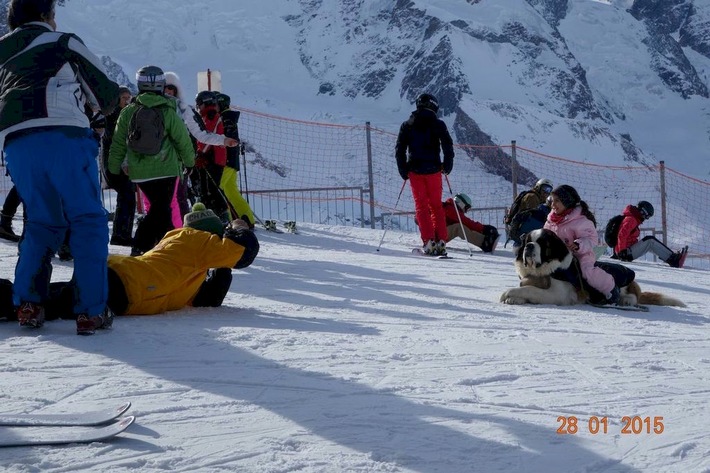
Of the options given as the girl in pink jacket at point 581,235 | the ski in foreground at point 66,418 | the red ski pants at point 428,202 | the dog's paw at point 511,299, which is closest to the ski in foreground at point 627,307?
the girl in pink jacket at point 581,235

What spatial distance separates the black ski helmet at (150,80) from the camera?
585 cm

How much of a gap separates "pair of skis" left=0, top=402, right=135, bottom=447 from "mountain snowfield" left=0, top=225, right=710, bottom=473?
0.11ft

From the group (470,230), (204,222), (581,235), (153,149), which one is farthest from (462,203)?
(204,222)

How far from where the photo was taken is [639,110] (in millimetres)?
90875

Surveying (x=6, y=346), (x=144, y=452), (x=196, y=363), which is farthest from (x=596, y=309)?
(x=144, y=452)

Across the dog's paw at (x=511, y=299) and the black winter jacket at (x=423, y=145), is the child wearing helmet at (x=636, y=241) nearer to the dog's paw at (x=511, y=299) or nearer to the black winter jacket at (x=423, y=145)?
the black winter jacket at (x=423, y=145)

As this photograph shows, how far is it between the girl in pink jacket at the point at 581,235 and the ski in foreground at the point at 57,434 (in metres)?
3.83

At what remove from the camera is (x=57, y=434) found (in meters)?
2.60

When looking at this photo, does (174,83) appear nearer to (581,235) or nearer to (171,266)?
(171,266)

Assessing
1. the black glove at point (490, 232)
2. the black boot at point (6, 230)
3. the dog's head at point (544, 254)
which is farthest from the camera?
the black glove at point (490, 232)

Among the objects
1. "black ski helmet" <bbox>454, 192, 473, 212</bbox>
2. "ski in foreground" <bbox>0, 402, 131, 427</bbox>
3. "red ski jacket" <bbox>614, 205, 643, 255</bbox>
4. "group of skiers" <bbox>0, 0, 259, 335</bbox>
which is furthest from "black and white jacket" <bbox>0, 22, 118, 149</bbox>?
"red ski jacket" <bbox>614, 205, 643, 255</bbox>

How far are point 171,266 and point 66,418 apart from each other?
1.97m

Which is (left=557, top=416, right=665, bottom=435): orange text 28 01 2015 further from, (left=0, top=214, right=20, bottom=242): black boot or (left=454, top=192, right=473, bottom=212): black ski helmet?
(left=454, top=192, right=473, bottom=212): black ski helmet

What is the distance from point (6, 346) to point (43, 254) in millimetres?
427
